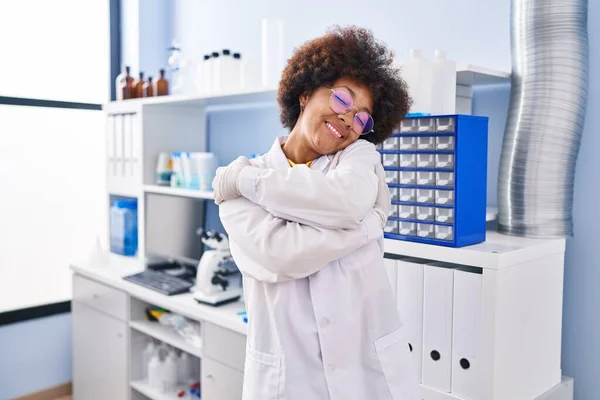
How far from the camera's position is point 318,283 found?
1.14m

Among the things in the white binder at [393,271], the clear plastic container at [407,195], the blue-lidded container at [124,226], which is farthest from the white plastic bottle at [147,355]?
the clear plastic container at [407,195]

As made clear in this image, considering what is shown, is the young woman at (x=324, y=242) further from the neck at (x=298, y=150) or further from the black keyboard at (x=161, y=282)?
the black keyboard at (x=161, y=282)

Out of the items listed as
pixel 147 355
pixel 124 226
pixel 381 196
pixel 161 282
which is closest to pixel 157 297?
pixel 161 282

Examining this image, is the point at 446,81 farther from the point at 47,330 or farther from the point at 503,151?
the point at 47,330

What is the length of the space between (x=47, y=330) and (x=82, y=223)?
0.61 metres

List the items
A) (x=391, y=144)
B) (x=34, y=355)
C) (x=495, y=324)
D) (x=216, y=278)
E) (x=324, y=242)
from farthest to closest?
(x=34, y=355)
(x=216, y=278)
(x=391, y=144)
(x=495, y=324)
(x=324, y=242)

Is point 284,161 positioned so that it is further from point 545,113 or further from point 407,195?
point 545,113

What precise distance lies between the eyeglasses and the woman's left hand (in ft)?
0.74

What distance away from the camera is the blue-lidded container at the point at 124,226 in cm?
295

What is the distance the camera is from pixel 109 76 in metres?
3.37

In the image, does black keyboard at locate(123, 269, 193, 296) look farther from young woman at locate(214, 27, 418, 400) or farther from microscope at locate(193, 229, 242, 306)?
young woman at locate(214, 27, 418, 400)

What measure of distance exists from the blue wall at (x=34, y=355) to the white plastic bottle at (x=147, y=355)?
85 centimetres

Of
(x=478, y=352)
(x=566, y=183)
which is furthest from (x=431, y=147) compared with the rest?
(x=478, y=352)

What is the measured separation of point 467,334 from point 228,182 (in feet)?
2.31
